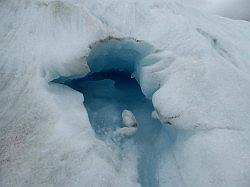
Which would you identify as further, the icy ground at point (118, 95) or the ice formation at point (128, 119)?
the ice formation at point (128, 119)

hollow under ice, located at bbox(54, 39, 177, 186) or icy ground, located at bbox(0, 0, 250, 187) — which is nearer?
icy ground, located at bbox(0, 0, 250, 187)

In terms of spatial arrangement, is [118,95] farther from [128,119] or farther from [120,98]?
[128,119]

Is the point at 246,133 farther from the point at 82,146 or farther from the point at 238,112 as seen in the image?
the point at 82,146

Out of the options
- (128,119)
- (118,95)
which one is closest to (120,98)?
(118,95)

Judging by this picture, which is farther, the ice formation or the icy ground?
the ice formation

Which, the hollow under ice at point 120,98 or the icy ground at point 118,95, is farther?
the hollow under ice at point 120,98

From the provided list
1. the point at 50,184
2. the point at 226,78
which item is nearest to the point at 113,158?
the point at 50,184
